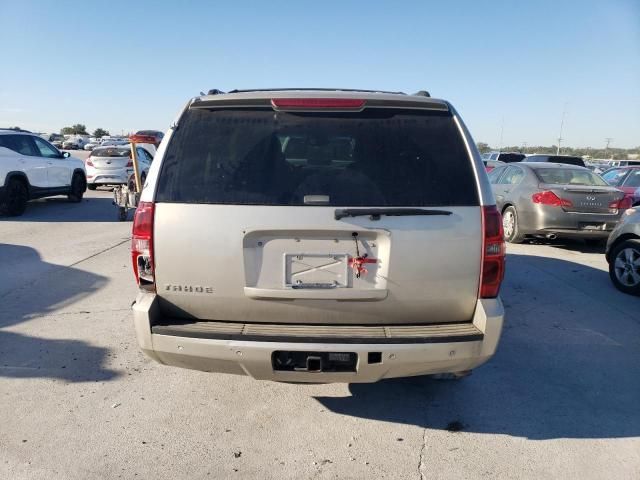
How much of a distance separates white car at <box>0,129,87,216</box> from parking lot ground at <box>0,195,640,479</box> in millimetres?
7222

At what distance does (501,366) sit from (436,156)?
2103 mm

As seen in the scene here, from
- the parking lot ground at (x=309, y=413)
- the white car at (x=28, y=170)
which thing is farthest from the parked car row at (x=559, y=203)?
the white car at (x=28, y=170)

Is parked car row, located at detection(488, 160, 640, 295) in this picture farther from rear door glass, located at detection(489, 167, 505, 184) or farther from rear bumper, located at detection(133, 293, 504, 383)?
rear bumper, located at detection(133, 293, 504, 383)

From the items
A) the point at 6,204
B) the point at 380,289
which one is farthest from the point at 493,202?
the point at 6,204

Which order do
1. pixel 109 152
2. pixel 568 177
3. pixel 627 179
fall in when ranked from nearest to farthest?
pixel 568 177
pixel 627 179
pixel 109 152

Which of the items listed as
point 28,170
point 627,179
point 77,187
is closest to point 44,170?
point 28,170

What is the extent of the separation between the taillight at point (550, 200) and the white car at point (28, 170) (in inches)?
438

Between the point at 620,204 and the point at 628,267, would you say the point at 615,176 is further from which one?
the point at 628,267

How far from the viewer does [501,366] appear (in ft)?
13.3

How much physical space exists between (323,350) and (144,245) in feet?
3.86

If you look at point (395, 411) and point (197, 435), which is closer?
point (197, 435)

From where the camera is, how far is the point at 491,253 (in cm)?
278

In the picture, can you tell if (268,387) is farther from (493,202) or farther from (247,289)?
(493,202)

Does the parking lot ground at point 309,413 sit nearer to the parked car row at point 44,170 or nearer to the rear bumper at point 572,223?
the rear bumper at point 572,223
